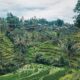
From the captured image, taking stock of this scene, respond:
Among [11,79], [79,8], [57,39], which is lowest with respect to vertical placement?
[11,79]

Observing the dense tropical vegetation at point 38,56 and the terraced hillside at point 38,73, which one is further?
the dense tropical vegetation at point 38,56

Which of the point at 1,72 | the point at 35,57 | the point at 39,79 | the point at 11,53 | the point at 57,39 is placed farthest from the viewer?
the point at 57,39

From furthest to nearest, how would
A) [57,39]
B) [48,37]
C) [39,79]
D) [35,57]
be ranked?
[48,37], [57,39], [35,57], [39,79]

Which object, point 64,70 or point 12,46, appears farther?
point 12,46

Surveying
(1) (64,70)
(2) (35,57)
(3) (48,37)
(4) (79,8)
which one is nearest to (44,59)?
(2) (35,57)

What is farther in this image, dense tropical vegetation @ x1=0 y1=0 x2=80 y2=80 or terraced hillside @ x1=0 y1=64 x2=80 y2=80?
dense tropical vegetation @ x1=0 y1=0 x2=80 y2=80

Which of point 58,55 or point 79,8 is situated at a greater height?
point 79,8

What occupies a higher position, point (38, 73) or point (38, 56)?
point (38, 56)

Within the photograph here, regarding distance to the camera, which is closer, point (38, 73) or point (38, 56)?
point (38, 73)

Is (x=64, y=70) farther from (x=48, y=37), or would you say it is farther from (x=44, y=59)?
(x=48, y=37)
